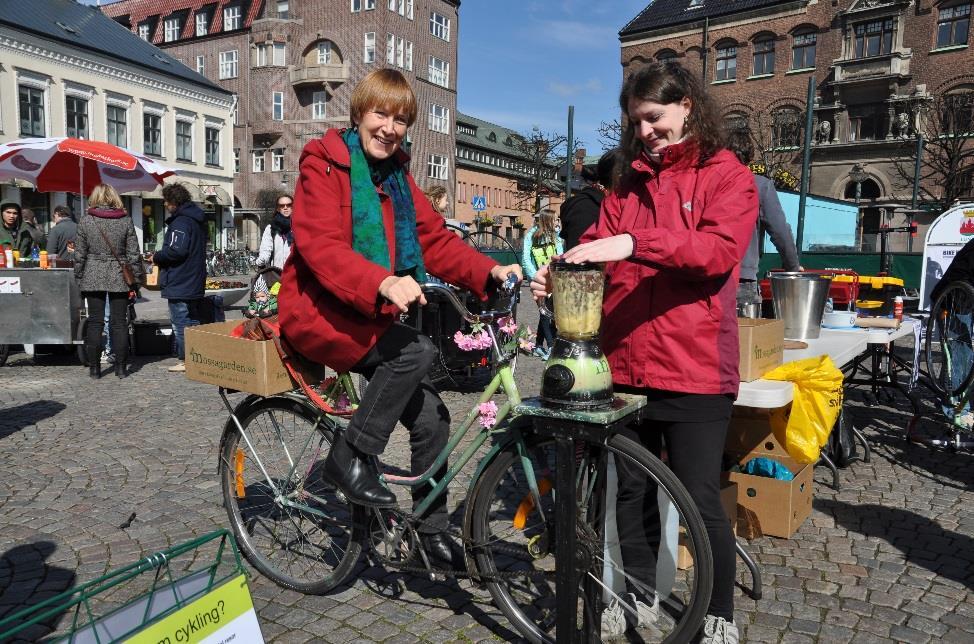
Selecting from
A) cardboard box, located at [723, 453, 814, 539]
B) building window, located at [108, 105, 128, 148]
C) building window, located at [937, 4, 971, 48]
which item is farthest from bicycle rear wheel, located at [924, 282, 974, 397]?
building window, located at [937, 4, 971, 48]

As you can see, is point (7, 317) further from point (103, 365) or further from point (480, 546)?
point (480, 546)

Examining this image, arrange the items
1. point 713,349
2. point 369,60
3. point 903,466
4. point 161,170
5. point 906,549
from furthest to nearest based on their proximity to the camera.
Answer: point 369,60, point 161,170, point 903,466, point 906,549, point 713,349

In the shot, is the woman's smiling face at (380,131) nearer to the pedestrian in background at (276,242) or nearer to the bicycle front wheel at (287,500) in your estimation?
the bicycle front wheel at (287,500)

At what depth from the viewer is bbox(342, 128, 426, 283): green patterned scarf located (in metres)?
2.78

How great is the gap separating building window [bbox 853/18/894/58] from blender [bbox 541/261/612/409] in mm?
45627

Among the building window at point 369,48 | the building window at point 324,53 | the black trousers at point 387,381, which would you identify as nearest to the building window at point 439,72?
the building window at point 369,48

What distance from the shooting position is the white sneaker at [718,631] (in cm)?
256

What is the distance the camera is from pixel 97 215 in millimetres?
8289

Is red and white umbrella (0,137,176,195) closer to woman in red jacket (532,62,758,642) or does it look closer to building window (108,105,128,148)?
woman in red jacket (532,62,758,642)

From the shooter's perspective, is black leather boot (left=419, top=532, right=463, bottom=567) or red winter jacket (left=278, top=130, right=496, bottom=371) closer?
red winter jacket (left=278, top=130, right=496, bottom=371)

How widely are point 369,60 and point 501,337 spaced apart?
48092mm

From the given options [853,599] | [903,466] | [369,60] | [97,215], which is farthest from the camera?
[369,60]

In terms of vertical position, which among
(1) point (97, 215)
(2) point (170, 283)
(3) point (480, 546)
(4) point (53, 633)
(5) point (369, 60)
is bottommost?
(4) point (53, 633)

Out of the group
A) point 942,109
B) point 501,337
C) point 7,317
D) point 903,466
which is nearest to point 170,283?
point 7,317
